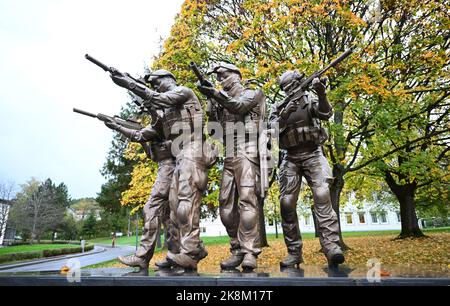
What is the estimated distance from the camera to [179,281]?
4.14 m

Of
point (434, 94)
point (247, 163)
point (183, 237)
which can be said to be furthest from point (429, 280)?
point (434, 94)

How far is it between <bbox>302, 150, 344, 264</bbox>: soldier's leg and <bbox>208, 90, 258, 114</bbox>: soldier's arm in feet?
4.55

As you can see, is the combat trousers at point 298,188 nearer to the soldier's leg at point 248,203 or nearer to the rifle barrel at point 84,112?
the soldier's leg at point 248,203

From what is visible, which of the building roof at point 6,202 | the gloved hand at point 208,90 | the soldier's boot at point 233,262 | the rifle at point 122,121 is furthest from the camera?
the building roof at point 6,202

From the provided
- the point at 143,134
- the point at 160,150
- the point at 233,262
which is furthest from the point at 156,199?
the point at 233,262

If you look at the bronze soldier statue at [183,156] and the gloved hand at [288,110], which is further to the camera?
the gloved hand at [288,110]

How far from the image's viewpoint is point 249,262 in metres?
4.90

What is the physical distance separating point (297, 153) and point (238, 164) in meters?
1.15

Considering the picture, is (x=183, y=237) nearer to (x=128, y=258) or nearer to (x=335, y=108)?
(x=128, y=258)

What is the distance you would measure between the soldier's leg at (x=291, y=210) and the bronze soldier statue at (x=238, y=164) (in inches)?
21.0

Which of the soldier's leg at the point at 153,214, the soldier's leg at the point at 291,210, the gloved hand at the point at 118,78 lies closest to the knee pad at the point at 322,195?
the soldier's leg at the point at 291,210

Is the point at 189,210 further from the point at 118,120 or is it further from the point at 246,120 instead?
the point at 118,120

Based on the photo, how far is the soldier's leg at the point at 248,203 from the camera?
5.10 m
